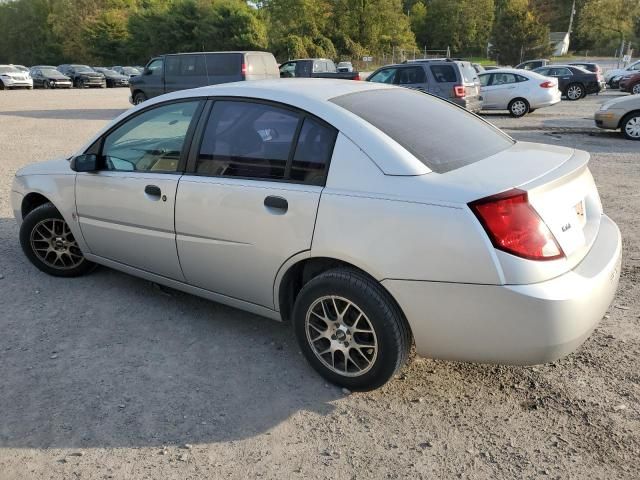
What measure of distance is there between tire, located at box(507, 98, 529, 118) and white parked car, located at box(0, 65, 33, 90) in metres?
31.3

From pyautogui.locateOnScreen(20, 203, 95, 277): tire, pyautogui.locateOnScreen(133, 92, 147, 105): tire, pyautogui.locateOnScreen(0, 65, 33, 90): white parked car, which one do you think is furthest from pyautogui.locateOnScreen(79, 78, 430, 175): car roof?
pyautogui.locateOnScreen(0, 65, 33, 90): white parked car

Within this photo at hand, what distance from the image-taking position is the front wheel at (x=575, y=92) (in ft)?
73.5

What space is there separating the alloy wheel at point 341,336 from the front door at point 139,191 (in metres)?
1.16

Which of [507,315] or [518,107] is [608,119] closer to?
[518,107]

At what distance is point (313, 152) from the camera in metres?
3.02

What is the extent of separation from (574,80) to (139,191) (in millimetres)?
22695

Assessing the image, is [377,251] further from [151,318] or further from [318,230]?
[151,318]

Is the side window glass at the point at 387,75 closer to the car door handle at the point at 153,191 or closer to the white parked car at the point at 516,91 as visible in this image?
the white parked car at the point at 516,91

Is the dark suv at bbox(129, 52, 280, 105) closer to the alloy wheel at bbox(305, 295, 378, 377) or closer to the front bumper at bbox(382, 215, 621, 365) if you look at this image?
the alloy wheel at bbox(305, 295, 378, 377)

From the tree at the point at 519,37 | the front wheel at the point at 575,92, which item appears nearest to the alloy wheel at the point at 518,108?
the front wheel at the point at 575,92

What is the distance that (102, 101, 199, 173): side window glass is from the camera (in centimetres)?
364

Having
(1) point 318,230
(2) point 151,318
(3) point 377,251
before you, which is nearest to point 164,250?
(2) point 151,318

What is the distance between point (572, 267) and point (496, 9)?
91098 millimetres

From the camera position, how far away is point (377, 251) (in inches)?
105
